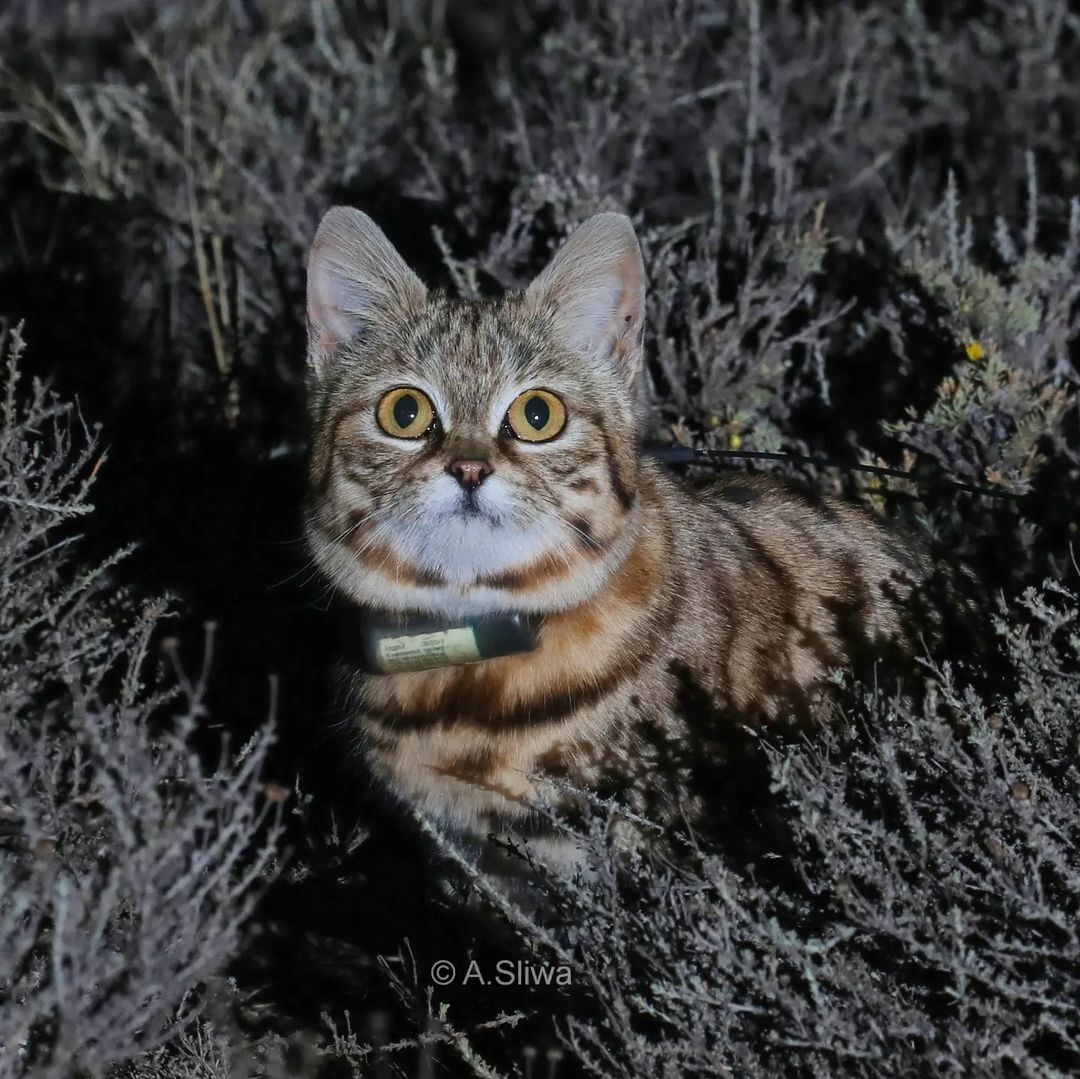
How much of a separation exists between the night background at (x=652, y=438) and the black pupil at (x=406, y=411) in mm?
571

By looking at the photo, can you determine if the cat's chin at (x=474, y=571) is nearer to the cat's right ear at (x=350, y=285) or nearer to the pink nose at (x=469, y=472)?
the pink nose at (x=469, y=472)

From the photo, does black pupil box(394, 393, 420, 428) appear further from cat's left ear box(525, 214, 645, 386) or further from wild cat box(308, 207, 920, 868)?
cat's left ear box(525, 214, 645, 386)

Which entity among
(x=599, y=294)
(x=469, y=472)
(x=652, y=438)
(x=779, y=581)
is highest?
(x=599, y=294)

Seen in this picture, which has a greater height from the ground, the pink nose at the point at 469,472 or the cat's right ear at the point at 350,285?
the cat's right ear at the point at 350,285

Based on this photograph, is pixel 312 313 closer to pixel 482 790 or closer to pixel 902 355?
pixel 482 790

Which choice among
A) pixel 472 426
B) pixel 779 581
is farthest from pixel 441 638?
pixel 779 581

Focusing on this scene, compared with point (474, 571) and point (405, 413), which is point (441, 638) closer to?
point (474, 571)

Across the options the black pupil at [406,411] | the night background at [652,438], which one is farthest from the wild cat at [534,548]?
the night background at [652,438]

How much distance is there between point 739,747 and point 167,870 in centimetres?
125

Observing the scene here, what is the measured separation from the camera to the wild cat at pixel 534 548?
2801 millimetres

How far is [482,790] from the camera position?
2.84 meters

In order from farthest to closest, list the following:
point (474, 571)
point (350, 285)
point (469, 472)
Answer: point (350, 285) < point (474, 571) < point (469, 472)

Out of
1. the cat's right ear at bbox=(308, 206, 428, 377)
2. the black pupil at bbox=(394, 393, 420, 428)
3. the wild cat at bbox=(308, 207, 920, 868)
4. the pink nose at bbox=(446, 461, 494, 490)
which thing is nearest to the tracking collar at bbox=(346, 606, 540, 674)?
the wild cat at bbox=(308, 207, 920, 868)

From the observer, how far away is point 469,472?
2.67m
